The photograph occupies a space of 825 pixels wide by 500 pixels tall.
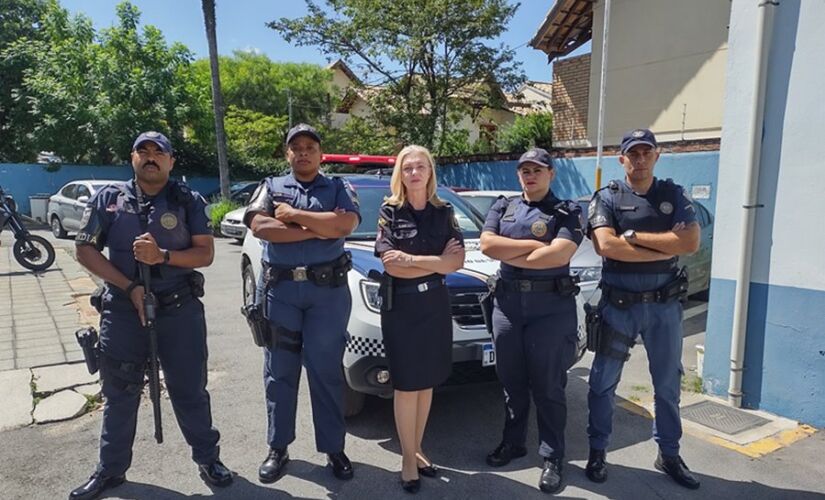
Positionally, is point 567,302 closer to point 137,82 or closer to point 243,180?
point 137,82

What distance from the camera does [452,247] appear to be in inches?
119

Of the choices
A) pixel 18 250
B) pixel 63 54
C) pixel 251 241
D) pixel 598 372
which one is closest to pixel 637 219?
pixel 598 372

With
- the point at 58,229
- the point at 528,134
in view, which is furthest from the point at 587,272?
the point at 58,229

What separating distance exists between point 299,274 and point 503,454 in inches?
63.7

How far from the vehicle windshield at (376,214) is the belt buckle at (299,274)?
53.2 inches

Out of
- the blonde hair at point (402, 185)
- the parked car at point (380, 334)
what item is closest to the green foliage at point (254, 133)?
the parked car at point (380, 334)

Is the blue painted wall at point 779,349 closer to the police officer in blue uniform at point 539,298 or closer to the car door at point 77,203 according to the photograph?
the police officer in blue uniform at point 539,298

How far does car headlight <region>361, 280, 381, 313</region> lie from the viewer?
11.3 ft

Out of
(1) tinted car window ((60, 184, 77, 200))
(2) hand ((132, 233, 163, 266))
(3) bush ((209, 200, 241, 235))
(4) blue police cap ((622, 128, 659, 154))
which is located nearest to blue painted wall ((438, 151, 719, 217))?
(3) bush ((209, 200, 241, 235))

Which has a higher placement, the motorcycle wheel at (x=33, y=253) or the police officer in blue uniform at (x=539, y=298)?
the police officer in blue uniform at (x=539, y=298)

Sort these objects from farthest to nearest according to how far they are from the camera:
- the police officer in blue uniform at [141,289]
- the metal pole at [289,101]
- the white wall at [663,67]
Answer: the metal pole at [289,101] < the white wall at [663,67] < the police officer in blue uniform at [141,289]

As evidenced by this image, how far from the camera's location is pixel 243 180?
23.4 m

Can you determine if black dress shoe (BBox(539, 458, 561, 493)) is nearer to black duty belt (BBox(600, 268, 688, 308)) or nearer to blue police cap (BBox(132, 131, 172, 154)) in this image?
black duty belt (BBox(600, 268, 688, 308))

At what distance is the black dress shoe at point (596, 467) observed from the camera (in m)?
3.16
